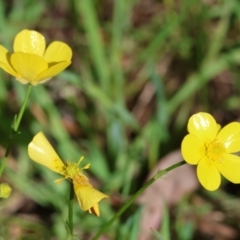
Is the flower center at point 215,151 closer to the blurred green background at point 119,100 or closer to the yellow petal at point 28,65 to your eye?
the yellow petal at point 28,65

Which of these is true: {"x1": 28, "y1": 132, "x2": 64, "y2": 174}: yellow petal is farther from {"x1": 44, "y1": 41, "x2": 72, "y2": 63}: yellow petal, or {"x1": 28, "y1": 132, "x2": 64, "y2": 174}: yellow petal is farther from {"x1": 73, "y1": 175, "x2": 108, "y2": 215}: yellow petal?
{"x1": 44, "y1": 41, "x2": 72, "y2": 63}: yellow petal

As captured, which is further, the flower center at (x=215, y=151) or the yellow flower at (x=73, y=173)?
the flower center at (x=215, y=151)

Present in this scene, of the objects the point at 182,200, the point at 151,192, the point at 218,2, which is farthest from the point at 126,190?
the point at 218,2

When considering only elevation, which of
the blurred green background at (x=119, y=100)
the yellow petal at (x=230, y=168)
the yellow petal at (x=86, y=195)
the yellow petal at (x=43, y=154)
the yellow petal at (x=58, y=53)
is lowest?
the blurred green background at (x=119, y=100)

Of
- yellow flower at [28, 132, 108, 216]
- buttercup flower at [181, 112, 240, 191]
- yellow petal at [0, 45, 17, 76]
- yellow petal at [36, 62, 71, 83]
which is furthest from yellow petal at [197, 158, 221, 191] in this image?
yellow petal at [0, 45, 17, 76]

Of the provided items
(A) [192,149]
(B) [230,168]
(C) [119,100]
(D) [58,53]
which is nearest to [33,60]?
(D) [58,53]

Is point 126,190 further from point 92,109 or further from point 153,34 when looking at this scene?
point 153,34

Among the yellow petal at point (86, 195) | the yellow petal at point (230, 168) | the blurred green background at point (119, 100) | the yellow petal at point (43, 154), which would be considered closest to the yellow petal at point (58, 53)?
the yellow petal at point (43, 154)
